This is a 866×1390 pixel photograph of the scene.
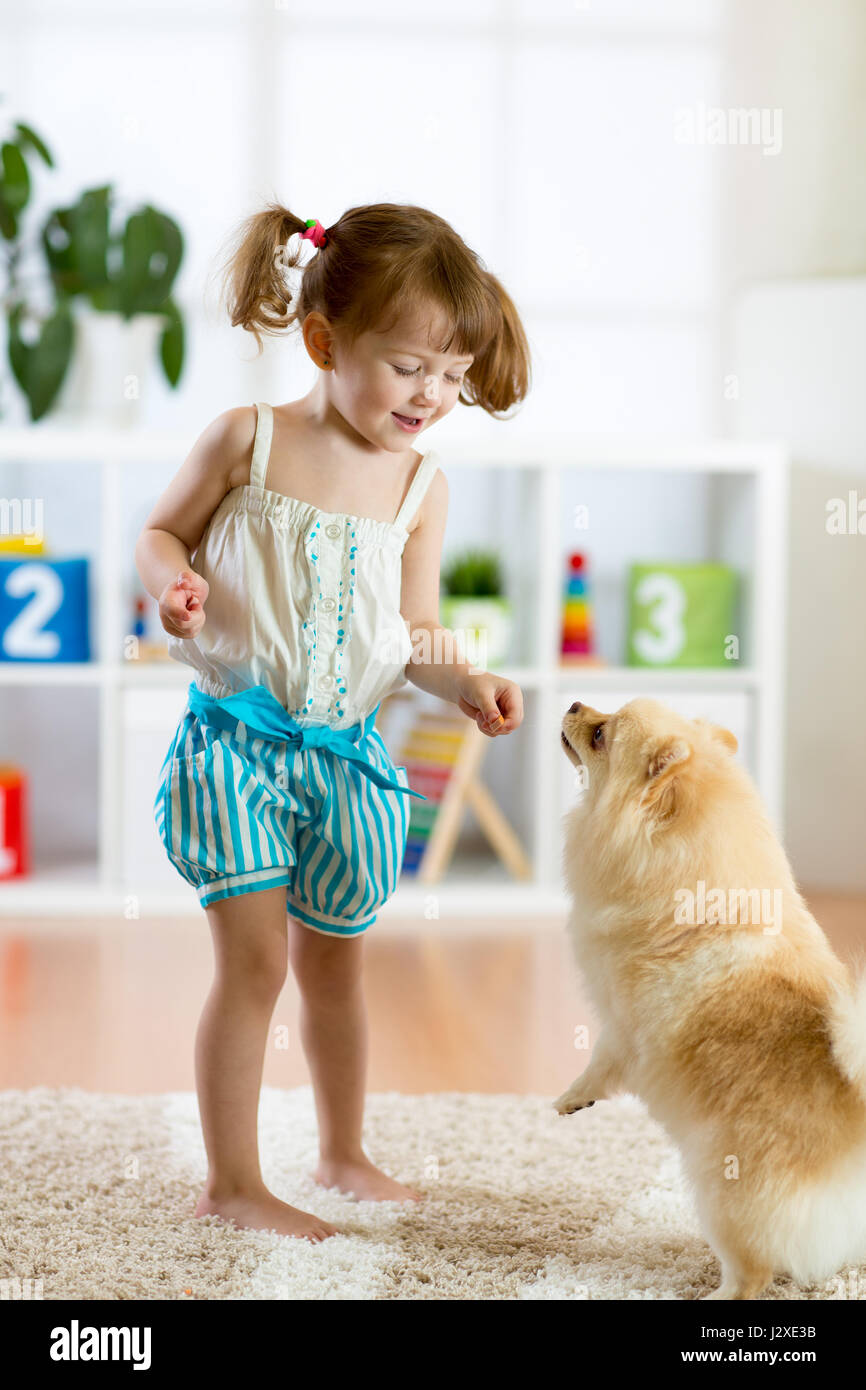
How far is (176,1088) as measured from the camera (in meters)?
1.58

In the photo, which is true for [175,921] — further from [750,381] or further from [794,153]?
[794,153]

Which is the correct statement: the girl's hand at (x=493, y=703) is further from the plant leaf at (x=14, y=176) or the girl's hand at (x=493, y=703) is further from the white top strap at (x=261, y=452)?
the plant leaf at (x=14, y=176)

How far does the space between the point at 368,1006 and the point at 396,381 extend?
1074mm

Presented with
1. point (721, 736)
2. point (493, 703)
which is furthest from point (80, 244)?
point (721, 736)

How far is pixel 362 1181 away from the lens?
1.27 meters

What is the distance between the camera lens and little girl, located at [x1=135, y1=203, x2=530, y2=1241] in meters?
1.13

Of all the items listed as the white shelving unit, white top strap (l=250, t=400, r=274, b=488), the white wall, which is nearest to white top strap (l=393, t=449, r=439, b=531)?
white top strap (l=250, t=400, r=274, b=488)

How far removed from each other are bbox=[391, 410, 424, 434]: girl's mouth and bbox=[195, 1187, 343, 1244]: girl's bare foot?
2.18 feet

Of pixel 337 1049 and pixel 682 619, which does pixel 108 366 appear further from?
pixel 337 1049

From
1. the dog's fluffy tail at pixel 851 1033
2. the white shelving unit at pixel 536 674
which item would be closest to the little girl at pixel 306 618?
the dog's fluffy tail at pixel 851 1033

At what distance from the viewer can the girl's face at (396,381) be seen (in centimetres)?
111

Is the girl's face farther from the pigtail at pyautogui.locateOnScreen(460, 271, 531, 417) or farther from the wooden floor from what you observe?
the wooden floor

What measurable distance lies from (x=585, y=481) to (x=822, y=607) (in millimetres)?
590

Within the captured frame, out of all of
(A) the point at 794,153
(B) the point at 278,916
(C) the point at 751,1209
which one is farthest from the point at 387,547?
(A) the point at 794,153
